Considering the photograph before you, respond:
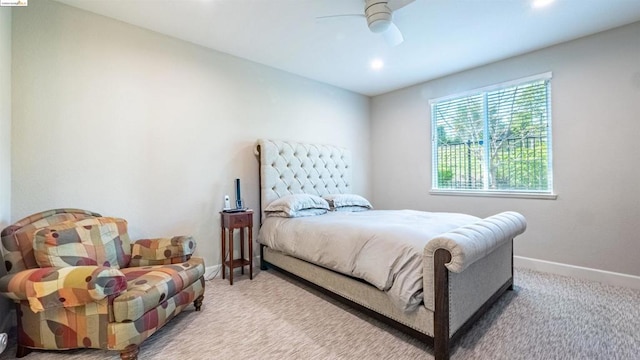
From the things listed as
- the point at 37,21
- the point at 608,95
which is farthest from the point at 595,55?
the point at 37,21

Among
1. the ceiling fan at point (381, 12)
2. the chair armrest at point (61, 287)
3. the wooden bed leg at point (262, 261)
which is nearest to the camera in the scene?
the chair armrest at point (61, 287)

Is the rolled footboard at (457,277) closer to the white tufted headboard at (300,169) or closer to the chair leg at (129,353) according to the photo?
the chair leg at (129,353)

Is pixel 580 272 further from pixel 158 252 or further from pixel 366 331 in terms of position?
pixel 158 252

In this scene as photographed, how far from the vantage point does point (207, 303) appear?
8.21 ft

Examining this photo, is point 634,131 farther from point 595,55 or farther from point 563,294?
point 563,294

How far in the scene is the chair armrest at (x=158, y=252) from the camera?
231 centimetres

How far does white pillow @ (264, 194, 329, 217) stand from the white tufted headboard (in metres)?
0.16

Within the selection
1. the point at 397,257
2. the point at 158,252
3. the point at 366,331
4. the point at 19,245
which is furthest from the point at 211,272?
the point at 397,257

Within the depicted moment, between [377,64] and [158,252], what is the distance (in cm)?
328

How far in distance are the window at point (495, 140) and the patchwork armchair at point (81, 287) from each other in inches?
144

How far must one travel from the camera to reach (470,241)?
169 cm

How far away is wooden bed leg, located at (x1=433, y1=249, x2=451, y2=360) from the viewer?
1631 mm

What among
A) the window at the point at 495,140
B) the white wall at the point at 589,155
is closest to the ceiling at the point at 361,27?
the white wall at the point at 589,155

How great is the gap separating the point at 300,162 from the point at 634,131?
356 cm
